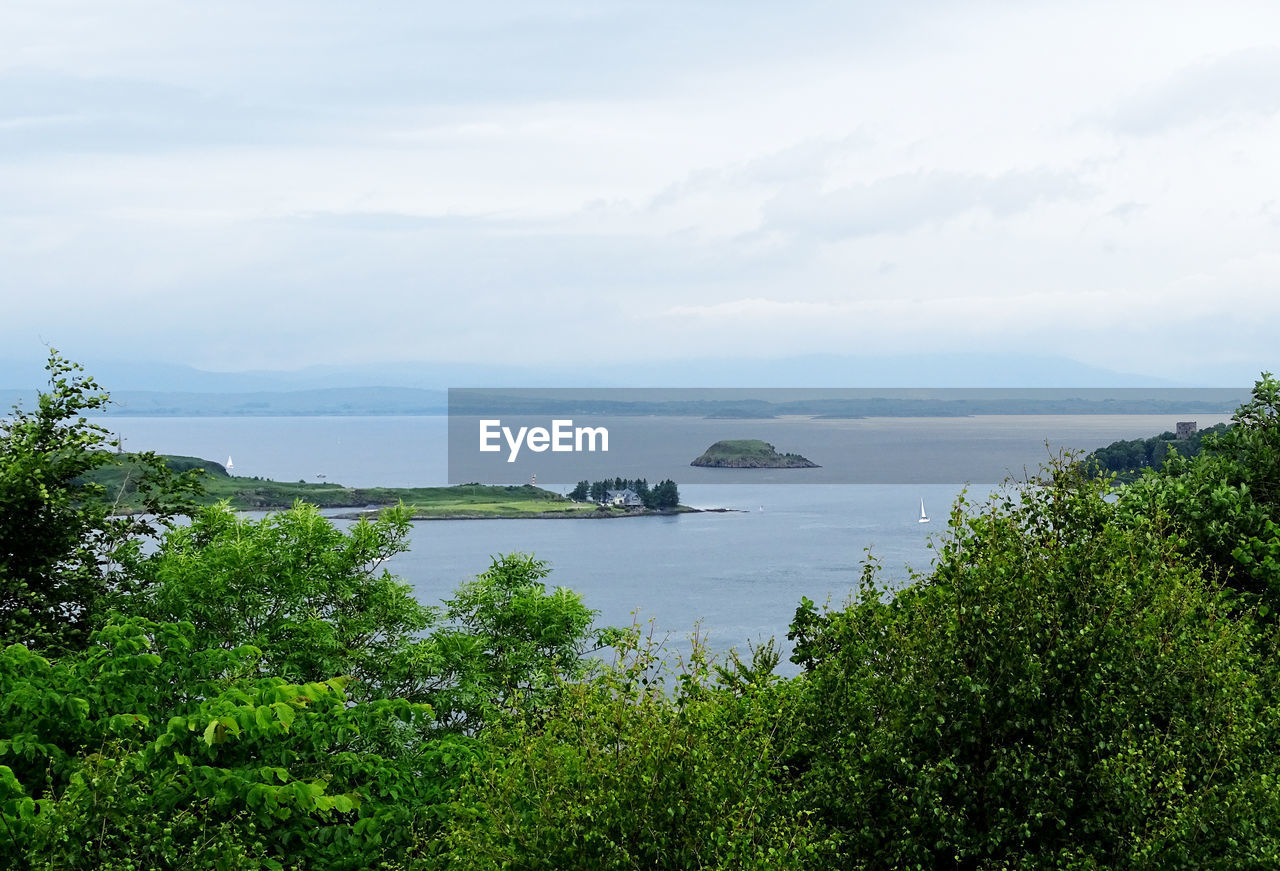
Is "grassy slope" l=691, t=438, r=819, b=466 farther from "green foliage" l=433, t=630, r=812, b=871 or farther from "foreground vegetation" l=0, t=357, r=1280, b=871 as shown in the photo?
"green foliage" l=433, t=630, r=812, b=871

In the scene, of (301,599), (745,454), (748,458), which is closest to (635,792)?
(301,599)

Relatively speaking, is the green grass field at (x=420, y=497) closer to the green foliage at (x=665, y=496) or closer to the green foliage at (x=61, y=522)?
the green foliage at (x=665, y=496)

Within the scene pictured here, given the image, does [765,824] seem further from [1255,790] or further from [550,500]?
[550,500]

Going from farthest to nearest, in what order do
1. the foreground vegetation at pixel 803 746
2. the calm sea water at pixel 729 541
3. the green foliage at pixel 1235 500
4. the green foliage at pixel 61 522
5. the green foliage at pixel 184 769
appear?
the calm sea water at pixel 729 541, the green foliage at pixel 61 522, the green foliage at pixel 1235 500, the green foliage at pixel 184 769, the foreground vegetation at pixel 803 746

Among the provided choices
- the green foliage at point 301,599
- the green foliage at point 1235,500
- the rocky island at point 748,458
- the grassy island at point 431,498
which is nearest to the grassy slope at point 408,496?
the grassy island at point 431,498

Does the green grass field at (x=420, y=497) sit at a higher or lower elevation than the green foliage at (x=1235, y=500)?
lower

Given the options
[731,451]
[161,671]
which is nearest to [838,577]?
[161,671]

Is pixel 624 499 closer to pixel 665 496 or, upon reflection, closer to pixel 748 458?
pixel 665 496
